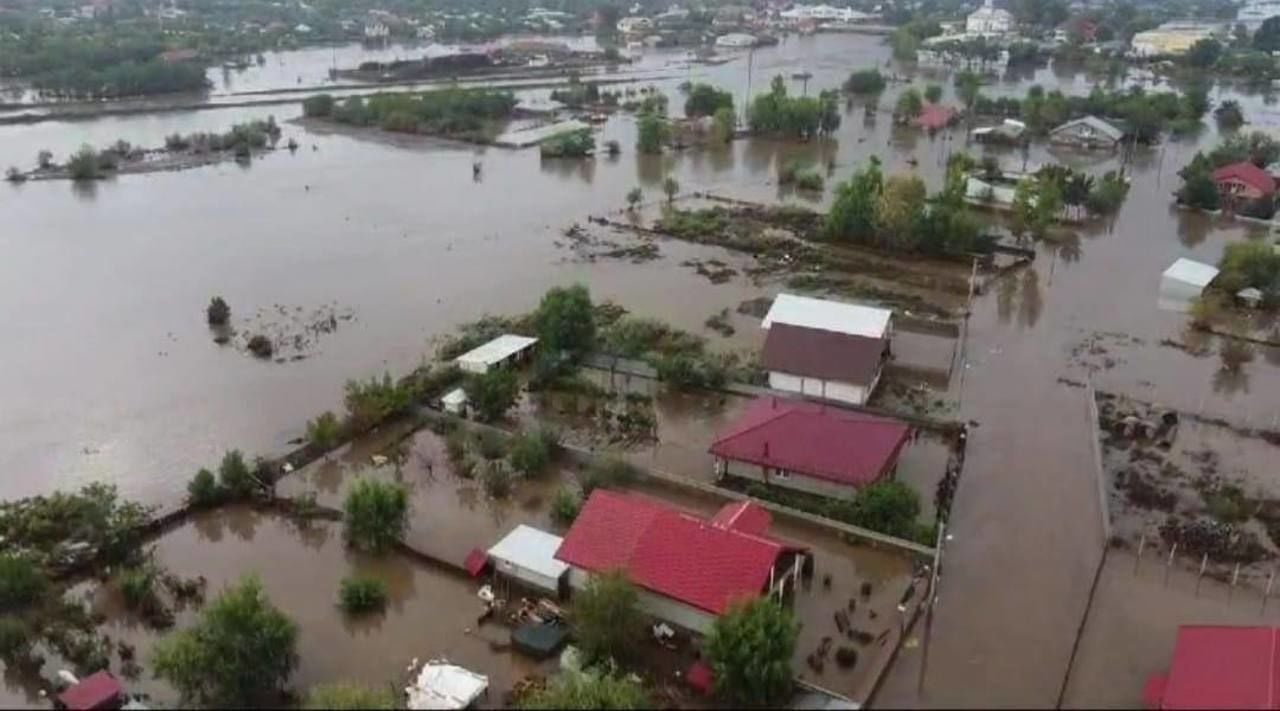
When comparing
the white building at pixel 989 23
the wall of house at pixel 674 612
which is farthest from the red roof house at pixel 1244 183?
the white building at pixel 989 23

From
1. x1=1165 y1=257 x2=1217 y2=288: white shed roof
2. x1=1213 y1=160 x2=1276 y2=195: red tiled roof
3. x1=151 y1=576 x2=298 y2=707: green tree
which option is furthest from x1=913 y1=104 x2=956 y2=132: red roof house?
x1=151 y1=576 x2=298 y2=707: green tree

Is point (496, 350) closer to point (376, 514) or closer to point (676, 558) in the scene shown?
point (376, 514)

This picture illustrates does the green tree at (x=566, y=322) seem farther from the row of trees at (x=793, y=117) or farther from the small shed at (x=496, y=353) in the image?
the row of trees at (x=793, y=117)

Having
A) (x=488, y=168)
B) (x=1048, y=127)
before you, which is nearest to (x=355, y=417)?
(x=488, y=168)

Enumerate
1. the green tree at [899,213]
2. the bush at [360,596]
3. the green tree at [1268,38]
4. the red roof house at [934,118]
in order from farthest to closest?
the green tree at [1268,38] < the red roof house at [934,118] < the green tree at [899,213] < the bush at [360,596]

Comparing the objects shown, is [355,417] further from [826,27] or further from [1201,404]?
[826,27]

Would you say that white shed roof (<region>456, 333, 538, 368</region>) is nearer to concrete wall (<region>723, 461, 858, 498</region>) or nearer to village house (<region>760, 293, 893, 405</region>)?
village house (<region>760, 293, 893, 405</region>)
